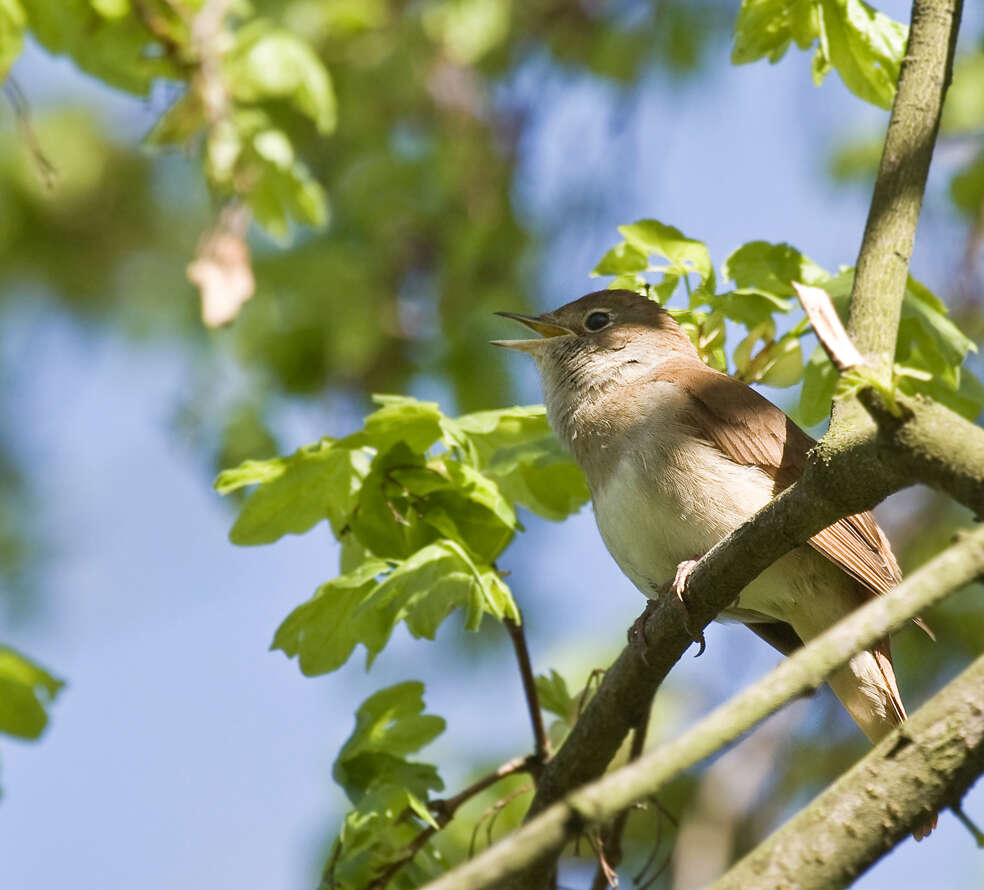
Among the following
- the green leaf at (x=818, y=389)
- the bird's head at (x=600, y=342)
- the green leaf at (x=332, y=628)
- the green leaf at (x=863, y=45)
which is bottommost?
the green leaf at (x=818, y=389)

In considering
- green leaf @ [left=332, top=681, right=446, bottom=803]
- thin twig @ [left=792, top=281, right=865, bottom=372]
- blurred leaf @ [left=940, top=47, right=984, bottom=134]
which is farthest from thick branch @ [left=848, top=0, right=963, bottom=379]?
blurred leaf @ [left=940, top=47, right=984, bottom=134]

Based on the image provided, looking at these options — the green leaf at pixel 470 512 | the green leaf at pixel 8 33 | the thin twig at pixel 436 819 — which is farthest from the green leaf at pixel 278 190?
Result: the thin twig at pixel 436 819

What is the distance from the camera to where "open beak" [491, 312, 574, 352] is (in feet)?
15.9

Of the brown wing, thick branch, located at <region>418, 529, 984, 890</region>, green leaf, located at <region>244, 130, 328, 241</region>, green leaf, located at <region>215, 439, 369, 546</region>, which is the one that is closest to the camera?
thick branch, located at <region>418, 529, 984, 890</region>

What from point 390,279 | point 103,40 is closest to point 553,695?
point 103,40

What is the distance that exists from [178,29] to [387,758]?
9.05 feet

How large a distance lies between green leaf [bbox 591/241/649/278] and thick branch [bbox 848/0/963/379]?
67cm

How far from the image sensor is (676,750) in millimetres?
1977

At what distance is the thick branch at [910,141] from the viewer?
10.7 feet

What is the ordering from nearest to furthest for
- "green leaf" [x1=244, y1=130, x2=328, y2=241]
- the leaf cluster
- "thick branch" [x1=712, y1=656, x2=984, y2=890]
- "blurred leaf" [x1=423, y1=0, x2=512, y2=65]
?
"thick branch" [x1=712, y1=656, x2=984, y2=890]
the leaf cluster
"green leaf" [x1=244, y1=130, x2=328, y2=241]
"blurred leaf" [x1=423, y1=0, x2=512, y2=65]

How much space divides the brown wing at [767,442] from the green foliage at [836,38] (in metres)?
0.93

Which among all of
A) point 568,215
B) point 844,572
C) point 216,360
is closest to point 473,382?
point 568,215

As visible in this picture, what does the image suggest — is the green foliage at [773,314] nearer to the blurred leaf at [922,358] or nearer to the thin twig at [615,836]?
the blurred leaf at [922,358]

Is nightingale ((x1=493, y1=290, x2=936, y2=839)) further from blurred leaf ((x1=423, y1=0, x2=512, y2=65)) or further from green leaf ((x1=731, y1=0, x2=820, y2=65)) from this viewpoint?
blurred leaf ((x1=423, y1=0, x2=512, y2=65))
